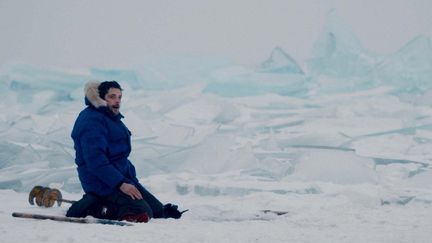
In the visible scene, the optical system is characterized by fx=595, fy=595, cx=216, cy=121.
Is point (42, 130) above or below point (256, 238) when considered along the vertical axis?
above

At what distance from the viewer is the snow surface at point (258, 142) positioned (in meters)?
2.54

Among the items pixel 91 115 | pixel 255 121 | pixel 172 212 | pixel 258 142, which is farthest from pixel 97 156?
pixel 255 121

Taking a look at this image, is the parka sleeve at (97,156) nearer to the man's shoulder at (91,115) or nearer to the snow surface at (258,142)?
the man's shoulder at (91,115)

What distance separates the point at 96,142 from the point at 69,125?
290 cm

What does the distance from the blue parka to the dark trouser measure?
32mm

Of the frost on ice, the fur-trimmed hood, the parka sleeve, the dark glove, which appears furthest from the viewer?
the frost on ice

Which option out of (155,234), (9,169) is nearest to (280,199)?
(155,234)

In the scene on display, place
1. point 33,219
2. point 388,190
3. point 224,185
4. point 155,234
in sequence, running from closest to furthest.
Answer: point 155,234
point 33,219
point 388,190
point 224,185

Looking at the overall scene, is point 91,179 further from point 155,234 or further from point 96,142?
point 155,234

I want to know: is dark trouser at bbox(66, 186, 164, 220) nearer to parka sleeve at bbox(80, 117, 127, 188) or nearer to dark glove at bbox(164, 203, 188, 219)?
parka sleeve at bbox(80, 117, 127, 188)

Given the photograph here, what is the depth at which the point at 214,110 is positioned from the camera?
573 cm

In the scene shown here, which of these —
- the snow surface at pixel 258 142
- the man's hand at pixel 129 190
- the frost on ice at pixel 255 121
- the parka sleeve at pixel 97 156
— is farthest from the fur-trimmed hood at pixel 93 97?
the frost on ice at pixel 255 121

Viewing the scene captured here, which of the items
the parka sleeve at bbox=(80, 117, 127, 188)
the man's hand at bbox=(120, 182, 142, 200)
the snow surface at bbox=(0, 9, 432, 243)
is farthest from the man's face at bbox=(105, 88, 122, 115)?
the snow surface at bbox=(0, 9, 432, 243)

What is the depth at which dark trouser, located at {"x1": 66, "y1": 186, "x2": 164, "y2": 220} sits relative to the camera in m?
2.40
